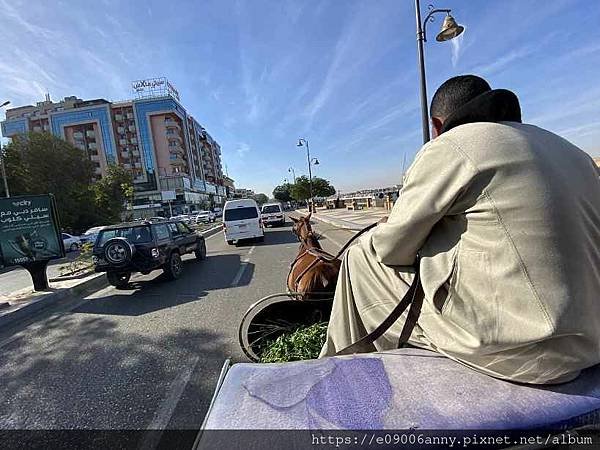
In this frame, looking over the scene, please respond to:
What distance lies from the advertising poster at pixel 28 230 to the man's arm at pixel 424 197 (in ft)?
31.1

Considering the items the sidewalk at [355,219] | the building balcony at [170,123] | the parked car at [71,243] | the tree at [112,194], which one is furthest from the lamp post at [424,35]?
the building balcony at [170,123]

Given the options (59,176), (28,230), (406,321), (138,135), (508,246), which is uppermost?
(138,135)

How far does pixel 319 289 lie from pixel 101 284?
837 centimetres

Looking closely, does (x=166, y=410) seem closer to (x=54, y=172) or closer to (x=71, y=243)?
(x=71, y=243)

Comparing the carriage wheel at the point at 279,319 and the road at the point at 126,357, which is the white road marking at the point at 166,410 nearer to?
the road at the point at 126,357

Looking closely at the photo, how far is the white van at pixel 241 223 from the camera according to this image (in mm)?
15430

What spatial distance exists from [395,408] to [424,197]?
83cm

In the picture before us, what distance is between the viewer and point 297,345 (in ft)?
8.82

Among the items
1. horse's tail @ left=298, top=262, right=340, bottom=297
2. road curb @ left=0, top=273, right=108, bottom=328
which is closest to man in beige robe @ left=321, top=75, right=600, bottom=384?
horse's tail @ left=298, top=262, right=340, bottom=297

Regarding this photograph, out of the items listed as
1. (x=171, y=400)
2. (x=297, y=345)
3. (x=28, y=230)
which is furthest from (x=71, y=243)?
(x=297, y=345)

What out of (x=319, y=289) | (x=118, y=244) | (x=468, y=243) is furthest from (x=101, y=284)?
(x=468, y=243)

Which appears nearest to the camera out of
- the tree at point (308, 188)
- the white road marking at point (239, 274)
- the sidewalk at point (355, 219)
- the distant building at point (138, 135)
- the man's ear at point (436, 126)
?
the man's ear at point (436, 126)

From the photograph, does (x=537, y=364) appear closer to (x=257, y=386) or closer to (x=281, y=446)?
(x=281, y=446)

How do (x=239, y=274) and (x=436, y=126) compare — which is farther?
(x=239, y=274)
